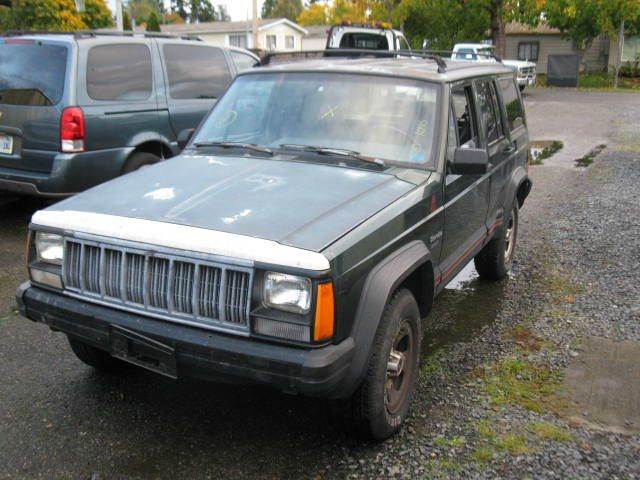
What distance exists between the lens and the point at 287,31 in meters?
58.2

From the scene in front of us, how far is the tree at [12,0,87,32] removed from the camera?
21891 millimetres

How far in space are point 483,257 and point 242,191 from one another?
3023 millimetres

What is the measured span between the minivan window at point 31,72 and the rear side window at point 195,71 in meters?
1.34

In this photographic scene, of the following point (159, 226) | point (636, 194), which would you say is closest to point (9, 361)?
point (159, 226)

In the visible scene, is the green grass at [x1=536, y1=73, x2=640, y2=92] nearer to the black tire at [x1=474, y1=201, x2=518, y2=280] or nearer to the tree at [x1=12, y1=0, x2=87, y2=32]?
the tree at [x1=12, y1=0, x2=87, y2=32]

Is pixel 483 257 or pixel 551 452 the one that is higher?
pixel 483 257

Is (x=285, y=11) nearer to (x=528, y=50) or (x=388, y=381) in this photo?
(x=528, y=50)

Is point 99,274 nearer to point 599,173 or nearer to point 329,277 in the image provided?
point 329,277

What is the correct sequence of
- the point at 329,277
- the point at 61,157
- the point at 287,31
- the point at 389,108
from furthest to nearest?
the point at 287,31 < the point at 61,157 < the point at 389,108 < the point at 329,277

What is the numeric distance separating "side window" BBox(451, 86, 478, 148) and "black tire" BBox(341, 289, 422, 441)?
1.48m

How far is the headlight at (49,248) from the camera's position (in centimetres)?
323

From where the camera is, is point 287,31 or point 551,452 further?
point 287,31

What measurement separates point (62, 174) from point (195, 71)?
7.54 feet

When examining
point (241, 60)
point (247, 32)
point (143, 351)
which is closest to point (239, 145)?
point (143, 351)
